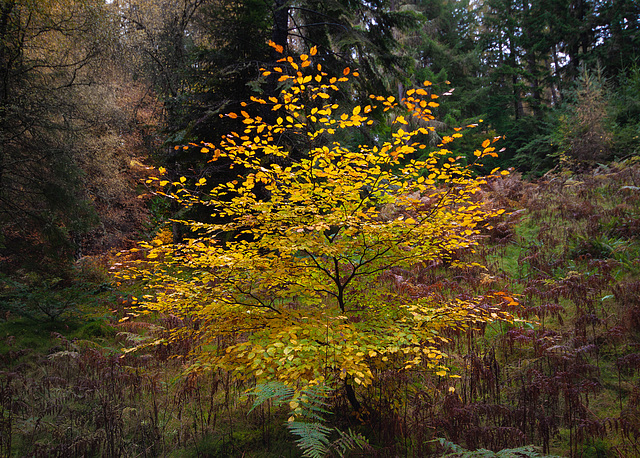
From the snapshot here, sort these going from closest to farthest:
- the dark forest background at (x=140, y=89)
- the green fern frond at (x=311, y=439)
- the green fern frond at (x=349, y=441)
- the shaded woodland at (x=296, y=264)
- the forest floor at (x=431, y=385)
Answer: the green fern frond at (x=311, y=439), the green fern frond at (x=349, y=441), the shaded woodland at (x=296, y=264), the forest floor at (x=431, y=385), the dark forest background at (x=140, y=89)

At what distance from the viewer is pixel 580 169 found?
1239 centimetres

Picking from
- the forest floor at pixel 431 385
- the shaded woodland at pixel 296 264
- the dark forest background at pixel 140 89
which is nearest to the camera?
the shaded woodland at pixel 296 264

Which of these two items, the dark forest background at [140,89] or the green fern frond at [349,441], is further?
the dark forest background at [140,89]

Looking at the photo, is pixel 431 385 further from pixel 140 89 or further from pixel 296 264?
pixel 140 89

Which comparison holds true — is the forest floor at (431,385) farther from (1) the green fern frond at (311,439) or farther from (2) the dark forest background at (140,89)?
(2) the dark forest background at (140,89)

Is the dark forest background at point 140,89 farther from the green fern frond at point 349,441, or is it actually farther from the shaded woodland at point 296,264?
the green fern frond at point 349,441

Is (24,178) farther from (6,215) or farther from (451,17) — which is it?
(451,17)

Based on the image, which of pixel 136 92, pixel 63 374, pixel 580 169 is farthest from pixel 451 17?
pixel 63 374

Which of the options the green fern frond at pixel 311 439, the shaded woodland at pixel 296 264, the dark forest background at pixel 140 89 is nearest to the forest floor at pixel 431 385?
the shaded woodland at pixel 296 264

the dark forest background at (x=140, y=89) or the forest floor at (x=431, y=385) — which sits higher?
the dark forest background at (x=140, y=89)

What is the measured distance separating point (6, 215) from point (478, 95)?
2534 centimetres

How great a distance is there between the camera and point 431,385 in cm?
354

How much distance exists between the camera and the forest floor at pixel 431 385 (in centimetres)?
287

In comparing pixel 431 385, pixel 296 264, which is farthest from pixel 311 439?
pixel 431 385
